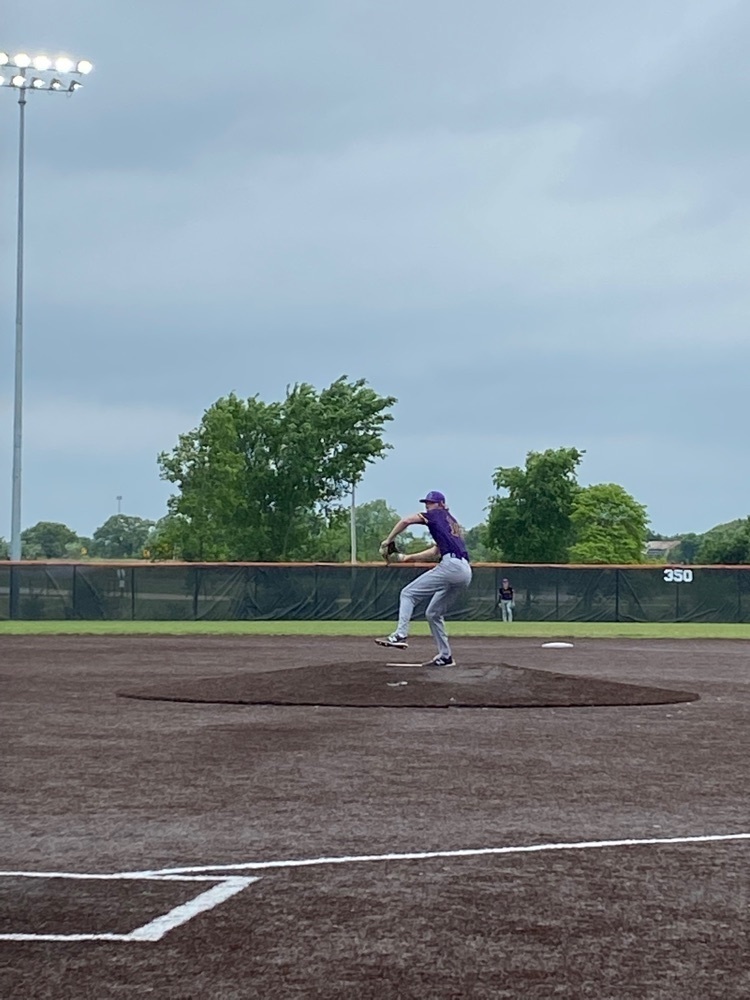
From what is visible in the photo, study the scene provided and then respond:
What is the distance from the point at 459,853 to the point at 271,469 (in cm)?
6956

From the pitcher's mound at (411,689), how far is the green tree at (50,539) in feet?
449

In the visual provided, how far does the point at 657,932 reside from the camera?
5.18 metres

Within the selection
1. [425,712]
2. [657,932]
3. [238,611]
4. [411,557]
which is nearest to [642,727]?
[425,712]

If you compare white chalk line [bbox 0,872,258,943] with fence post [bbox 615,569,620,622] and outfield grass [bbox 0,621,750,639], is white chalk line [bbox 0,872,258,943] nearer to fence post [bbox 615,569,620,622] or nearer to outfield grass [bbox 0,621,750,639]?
outfield grass [bbox 0,621,750,639]

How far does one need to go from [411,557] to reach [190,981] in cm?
1195

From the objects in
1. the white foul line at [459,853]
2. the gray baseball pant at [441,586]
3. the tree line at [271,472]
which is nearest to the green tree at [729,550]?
the tree line at [271,472]

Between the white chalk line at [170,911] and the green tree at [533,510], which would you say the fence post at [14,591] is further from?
the green tree at [533,510]

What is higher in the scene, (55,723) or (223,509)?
(223,509)

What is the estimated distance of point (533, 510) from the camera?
111 m

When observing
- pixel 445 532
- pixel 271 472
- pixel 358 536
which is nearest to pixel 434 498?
pixel 445 532

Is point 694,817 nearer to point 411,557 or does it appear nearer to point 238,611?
point 411,557

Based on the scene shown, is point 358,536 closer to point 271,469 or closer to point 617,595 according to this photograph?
point 271,469

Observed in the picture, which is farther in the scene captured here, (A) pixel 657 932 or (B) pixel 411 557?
(B) pixel 411 557

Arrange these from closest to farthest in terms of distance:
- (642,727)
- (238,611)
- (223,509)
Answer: (642,727) < (238,611) < (223,509)
